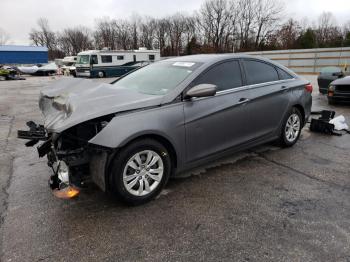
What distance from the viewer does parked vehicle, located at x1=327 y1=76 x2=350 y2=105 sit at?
8.12m

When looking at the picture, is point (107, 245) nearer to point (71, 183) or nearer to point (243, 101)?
point (71, 183)

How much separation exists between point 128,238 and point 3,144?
13.4ft

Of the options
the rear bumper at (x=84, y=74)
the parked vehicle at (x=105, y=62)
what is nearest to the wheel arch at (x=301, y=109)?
the parked vehicle at (x=105, y=62)

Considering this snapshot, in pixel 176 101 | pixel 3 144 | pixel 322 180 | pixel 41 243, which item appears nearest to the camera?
pixel 41 243

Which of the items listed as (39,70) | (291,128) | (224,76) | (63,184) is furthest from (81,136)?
(39,70)

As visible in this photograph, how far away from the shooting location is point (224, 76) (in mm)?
3793

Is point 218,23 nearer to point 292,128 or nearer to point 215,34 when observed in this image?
point 215,34

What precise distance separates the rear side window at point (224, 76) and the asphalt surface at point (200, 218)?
3.88ft

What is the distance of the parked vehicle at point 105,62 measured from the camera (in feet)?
82.7

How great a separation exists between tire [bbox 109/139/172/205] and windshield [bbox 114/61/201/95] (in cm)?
74

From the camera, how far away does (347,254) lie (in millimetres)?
2307

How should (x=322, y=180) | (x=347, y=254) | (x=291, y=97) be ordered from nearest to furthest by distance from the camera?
(x=347, y=254)
(x=322, y=180)
(x=291, y=97)

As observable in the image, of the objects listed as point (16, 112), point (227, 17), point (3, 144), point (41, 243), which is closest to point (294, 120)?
point (41, 243)

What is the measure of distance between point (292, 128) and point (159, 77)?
256 cm
